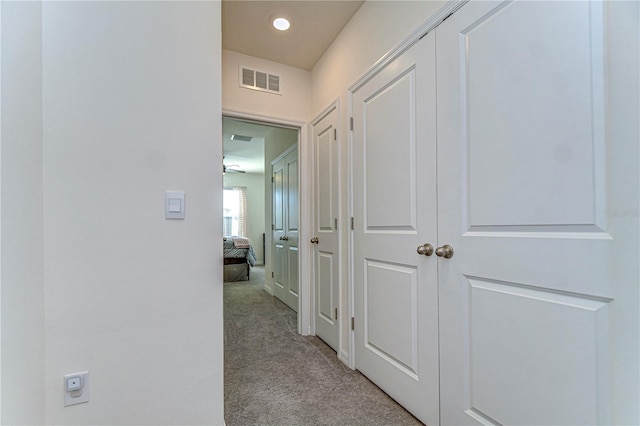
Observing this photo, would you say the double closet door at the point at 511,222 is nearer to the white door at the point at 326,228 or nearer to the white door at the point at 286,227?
the white door at the point at 326,228

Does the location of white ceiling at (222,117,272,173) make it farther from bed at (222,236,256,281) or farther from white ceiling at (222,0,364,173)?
bed at (222,236,256,281)

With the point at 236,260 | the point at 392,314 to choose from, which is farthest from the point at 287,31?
the point at 236,260

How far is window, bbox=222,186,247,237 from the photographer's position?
793 cm

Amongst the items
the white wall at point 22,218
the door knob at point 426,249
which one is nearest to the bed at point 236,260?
the white wall at point 22,218

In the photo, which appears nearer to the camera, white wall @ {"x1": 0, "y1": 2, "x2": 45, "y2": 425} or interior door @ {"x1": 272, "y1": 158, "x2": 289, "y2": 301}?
white wall @ {"x1": 0, "y1": 2, "x2": 45, "y2": 425}

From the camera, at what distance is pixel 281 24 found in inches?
87.0

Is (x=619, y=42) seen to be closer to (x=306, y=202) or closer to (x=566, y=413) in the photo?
(x=566, y=413)

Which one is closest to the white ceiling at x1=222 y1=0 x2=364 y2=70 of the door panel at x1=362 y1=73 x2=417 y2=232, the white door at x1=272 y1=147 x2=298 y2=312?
the door panel at x1=362 y1=73 x2=417 y2=232

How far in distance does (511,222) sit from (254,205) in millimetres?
7669

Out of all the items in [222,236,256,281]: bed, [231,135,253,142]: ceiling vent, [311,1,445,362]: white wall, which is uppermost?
[231,135,253,142]: ceiling vent

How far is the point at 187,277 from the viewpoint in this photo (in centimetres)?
129

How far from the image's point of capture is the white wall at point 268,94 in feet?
8.25

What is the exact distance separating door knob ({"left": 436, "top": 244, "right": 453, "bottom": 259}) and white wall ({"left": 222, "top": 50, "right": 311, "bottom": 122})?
6.45ft

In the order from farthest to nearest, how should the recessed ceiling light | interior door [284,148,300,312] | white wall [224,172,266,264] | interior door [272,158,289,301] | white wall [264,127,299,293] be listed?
white wall [224,172,266,264]
white wall [264,127,299,293]
interior door [272,158,289,301]
interior door [284,148,300,312]
the recessed ceiling light
